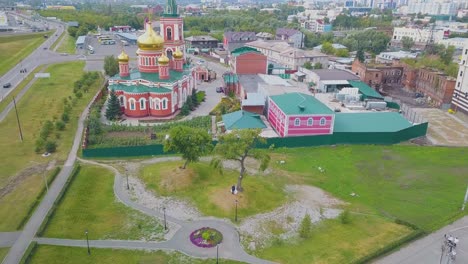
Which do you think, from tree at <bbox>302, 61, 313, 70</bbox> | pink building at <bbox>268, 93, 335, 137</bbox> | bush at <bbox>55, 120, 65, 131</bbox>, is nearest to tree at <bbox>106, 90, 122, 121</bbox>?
bush at <bbox>55, 120, 65, 131</bbox>

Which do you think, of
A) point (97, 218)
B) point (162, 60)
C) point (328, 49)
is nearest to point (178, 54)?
point (162, 60)

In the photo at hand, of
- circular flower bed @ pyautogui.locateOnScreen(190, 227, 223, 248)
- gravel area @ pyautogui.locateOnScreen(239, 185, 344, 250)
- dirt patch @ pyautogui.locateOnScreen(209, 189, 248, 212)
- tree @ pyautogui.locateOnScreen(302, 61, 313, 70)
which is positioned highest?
tree @ pyautogui.locateOnScreen(302, 61, 313, 70)

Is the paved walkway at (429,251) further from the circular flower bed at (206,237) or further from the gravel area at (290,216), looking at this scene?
the circular flower bed at (206,237)

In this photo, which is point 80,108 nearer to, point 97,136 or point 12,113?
point 12,113

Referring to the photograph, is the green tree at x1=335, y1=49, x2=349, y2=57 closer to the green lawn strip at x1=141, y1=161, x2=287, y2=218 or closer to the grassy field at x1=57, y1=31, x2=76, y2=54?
the green lawn strip at x1=141, y1=161, x2=287, y2=218

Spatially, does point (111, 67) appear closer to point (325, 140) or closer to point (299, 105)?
point (299, 105)

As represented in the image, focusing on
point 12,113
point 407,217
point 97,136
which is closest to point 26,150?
point 97,136

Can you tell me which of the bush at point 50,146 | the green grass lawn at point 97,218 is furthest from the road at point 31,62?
the green grass lawn at point 97,218
